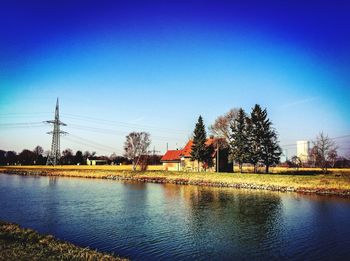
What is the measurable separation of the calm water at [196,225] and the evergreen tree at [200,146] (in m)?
31.9

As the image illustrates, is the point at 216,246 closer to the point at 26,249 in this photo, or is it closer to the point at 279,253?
the point at 279,253

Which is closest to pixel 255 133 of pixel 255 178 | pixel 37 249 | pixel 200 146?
pixel 200 146

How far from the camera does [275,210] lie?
91.9 ft

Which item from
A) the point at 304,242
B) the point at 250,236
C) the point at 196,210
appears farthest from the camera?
the point at 196,210

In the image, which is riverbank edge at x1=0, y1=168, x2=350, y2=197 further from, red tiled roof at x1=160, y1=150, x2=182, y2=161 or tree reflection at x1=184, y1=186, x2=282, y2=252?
red tiled roof at x1=160, y1=150, x2=182, y2=161

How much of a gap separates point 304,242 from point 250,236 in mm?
3081

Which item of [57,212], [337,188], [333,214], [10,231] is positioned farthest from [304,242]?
[337,188]

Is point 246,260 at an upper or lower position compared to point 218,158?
lower

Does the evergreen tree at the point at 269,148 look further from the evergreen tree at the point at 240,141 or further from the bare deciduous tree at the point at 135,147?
the bare deciduous tree at the point at 135,147

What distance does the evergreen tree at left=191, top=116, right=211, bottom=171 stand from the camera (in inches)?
2589

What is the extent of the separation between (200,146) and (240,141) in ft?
28.8

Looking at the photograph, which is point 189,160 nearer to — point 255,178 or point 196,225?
point 255,178

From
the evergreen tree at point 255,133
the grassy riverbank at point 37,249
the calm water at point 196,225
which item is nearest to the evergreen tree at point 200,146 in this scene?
the evergreen tree at point 255,133

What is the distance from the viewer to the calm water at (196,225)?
1603 cm
